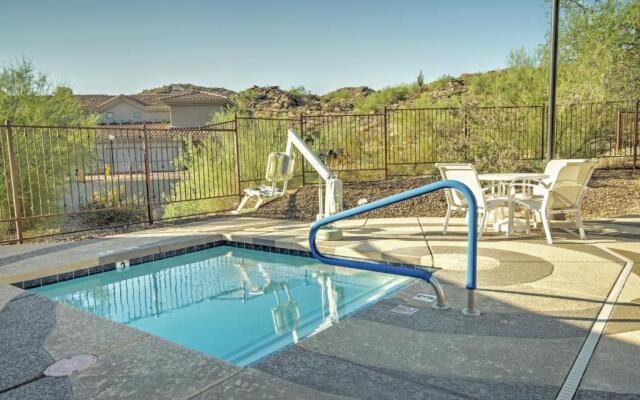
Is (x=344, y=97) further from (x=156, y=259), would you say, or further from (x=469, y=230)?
(x=469, y=230)

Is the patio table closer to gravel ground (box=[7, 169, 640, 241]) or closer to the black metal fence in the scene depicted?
gravel ground (box=[7, 169, 640, 241])

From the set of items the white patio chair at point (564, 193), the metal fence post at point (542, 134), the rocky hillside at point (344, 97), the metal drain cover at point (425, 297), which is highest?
the rocky hillside at point (344, 97)

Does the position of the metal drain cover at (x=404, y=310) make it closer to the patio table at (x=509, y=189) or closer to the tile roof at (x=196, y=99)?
the patio table at (x=509, y=189)

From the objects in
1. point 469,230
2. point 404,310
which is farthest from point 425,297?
point 469,230

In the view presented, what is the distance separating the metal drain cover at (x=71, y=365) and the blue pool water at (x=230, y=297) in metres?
0.95

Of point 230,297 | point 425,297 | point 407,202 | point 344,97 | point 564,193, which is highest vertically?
point 344,97

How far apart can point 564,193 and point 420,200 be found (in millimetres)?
3625

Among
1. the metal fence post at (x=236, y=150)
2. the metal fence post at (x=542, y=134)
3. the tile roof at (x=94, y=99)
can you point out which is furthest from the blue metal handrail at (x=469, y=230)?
the tile roof at (x=94, y=99)

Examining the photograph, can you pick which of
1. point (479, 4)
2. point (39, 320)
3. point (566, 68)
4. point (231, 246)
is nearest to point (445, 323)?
point (39, 320)

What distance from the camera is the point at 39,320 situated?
10.1 feet

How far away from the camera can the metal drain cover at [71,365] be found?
2.29m

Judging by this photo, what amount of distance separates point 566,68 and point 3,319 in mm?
16656

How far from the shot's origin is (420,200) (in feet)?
28.2

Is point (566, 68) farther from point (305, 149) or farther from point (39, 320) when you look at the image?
point (39, 320)
